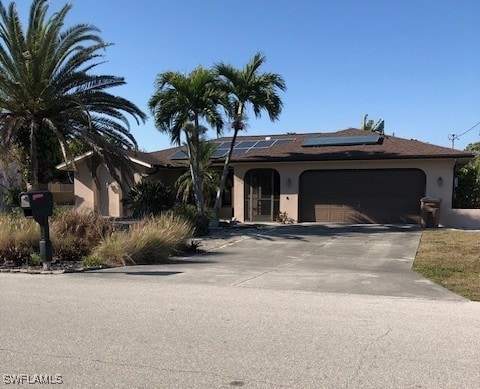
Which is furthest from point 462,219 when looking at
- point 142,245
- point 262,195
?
point 142,245

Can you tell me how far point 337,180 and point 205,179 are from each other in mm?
6033

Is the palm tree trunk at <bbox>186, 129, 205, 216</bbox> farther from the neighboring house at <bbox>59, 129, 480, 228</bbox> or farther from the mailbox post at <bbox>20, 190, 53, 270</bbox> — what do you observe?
the mailbox post at <bbox>20, 190, 53, 270</bbox>

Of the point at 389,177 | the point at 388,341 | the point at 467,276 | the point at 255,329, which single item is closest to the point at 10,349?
the point at 255,329

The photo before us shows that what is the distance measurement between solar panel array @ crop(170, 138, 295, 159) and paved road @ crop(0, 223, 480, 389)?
16.2 meters

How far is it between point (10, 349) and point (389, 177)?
708 inches

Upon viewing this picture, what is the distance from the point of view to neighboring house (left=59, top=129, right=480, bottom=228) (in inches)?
765

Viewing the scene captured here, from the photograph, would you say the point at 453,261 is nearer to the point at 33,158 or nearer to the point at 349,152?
the point at 349,152

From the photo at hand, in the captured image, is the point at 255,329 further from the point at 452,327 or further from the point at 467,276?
the point at 467,276

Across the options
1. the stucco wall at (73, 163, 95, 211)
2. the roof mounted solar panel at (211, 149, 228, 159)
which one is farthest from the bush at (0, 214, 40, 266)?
the stucco wall at (73, 163, 95, 211)

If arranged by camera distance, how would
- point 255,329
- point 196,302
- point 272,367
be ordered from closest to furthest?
point 272,367 < point 255,329 < point 196,302

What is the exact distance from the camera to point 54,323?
18.6ft

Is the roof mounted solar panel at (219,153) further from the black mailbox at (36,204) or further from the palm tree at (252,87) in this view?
the black mailbox at (36,204)

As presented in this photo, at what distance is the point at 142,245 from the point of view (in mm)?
11117

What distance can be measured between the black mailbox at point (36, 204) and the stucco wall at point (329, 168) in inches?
521
